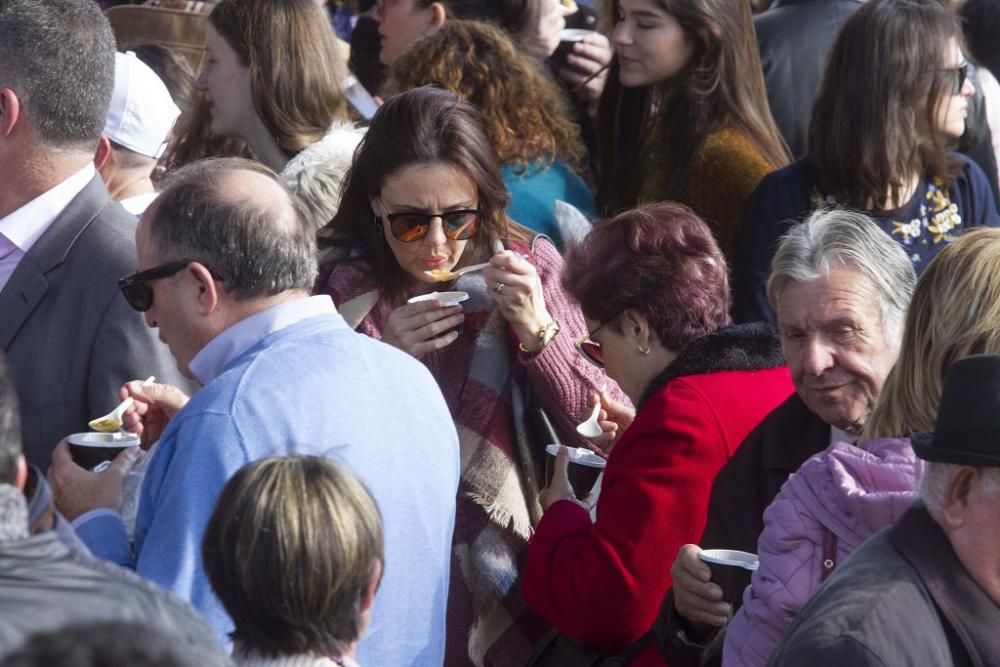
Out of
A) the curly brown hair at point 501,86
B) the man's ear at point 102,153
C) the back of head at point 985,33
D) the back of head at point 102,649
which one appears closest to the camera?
the back of head at point 102,649

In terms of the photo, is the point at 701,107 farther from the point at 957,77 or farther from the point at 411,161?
the point at 411,161

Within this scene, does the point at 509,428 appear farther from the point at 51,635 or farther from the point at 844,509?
the point at 51,635

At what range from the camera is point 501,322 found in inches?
166

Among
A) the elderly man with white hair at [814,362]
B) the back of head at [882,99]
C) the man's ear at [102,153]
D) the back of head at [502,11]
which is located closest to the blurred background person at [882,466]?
the elderly man with white hair at [814,362]

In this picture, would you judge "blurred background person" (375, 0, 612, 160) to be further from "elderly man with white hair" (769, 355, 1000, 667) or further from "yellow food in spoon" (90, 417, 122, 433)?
"elderly man with white hair" (769, 355, 1000, 667)

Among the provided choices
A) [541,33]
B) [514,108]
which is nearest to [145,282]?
[514,108]

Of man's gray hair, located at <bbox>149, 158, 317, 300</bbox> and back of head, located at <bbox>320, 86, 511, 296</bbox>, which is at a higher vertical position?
man's gray hair, located at <bbox>149, 158, 317, 300</bbox>

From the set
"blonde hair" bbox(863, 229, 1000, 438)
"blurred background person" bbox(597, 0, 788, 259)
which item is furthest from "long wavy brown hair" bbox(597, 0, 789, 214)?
"blonde hair" bbox(863, 229, 1000, 438)

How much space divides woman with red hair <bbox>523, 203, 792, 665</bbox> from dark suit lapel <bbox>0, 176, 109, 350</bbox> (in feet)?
4.04

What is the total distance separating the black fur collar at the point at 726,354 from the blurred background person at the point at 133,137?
179 cm

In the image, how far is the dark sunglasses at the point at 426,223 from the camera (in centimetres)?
421

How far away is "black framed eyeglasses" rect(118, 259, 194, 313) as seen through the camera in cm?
313

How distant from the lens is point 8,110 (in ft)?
13.1

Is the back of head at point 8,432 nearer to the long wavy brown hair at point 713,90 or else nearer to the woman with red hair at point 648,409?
the woman with red hair at point 648,409
